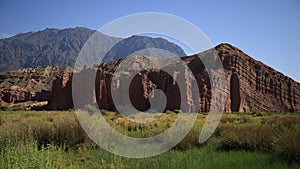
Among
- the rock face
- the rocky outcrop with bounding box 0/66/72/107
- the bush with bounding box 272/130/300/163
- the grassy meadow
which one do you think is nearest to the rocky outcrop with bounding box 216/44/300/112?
the rock face

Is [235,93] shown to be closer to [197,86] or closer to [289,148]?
[197,86]

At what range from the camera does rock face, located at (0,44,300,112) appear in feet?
Answer: 176

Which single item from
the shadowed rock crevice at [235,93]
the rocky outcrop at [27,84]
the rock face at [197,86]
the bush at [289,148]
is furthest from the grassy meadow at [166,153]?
the rocky outcrop at [27,84]

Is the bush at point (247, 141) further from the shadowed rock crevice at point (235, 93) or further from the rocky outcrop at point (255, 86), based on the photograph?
the shadowed rock crevice at point (235, 93)

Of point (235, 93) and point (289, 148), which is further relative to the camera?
point (235, 93)

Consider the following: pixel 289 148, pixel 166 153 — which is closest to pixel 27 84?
pixel 166 153

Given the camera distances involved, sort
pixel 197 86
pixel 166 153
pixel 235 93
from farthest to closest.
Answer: pixel 235 93 < pixel 197 86 < pixel 166 153

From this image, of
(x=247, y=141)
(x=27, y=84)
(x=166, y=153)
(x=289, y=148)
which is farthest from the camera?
(x=27, y=84)

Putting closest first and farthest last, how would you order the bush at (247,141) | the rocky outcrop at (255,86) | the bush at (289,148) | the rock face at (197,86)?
1. the bush at (289,148)
2. the bush at (247,141)
3. the rock face at (197,86)
4. the rocky outcrop at (255,86)

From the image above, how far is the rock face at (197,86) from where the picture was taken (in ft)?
176

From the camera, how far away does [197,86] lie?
54.2 metres

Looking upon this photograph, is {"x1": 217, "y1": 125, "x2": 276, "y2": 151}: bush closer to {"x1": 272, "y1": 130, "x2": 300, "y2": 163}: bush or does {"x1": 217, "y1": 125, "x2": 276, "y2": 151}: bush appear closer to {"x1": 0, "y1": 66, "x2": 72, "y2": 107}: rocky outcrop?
{"x1": 272, "y1": 130, "x2": 300, "y2": 163}: bush

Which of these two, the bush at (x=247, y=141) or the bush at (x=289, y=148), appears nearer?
the bush at (x=289, y=148)

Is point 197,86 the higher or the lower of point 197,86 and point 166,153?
the higher
